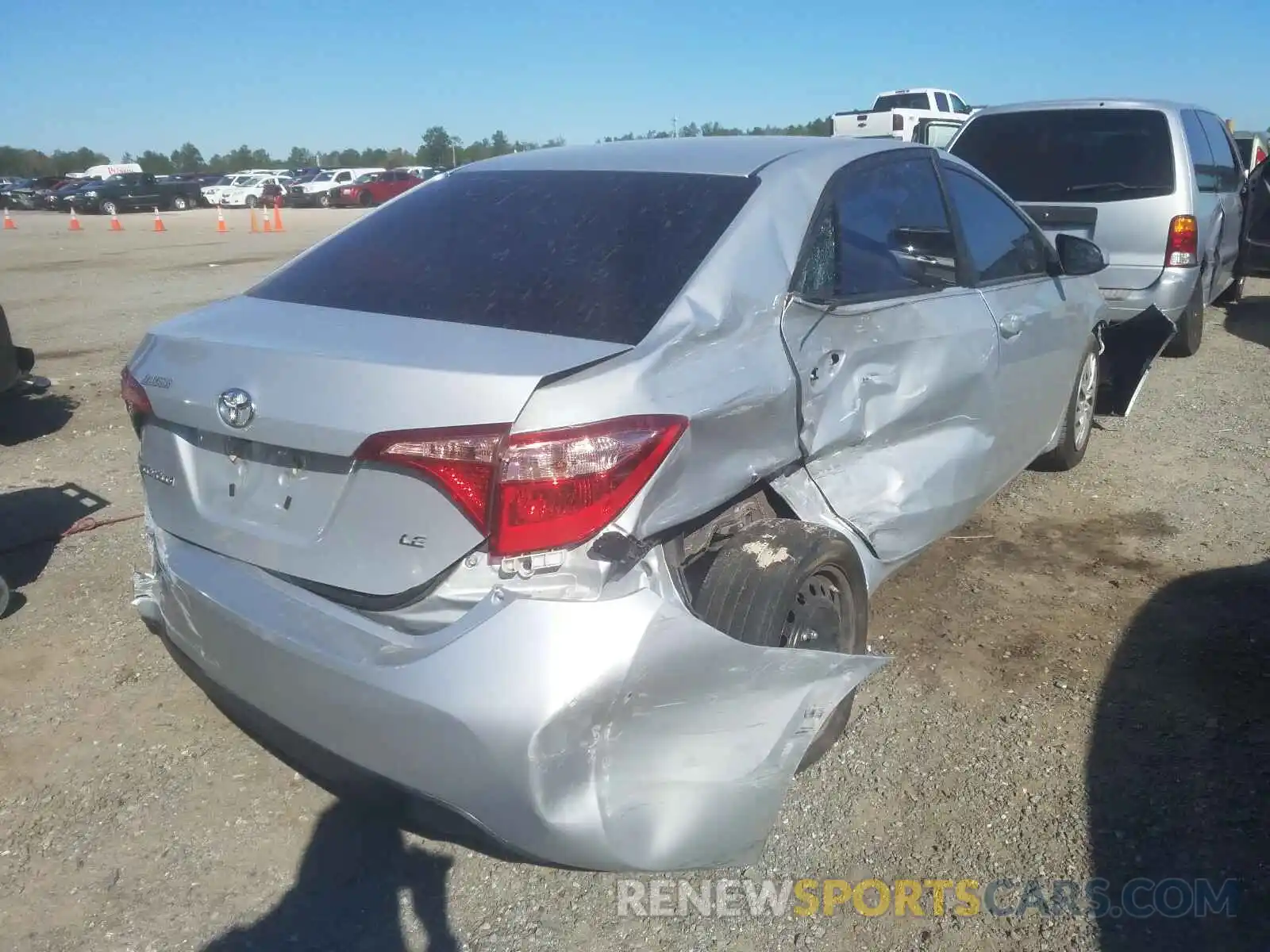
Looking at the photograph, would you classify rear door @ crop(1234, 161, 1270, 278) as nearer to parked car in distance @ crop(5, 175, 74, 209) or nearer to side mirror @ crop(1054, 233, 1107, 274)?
side mirror @ crop(1054, 233, 1107, 274)

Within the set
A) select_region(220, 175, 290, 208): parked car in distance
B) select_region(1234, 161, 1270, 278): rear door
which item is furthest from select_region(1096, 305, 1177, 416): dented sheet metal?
select_region(220, 175, 290, 208): parked car in distance

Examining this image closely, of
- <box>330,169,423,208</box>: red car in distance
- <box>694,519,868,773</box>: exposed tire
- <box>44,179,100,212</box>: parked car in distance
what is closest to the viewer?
<box>694,519,868,773</box>: exposed tire

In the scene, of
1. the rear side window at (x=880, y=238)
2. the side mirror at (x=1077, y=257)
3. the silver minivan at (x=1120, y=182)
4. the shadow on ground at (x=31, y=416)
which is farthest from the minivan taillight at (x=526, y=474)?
the silver minivan at (x=1120, y=182)

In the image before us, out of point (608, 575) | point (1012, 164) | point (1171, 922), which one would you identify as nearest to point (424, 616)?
point (608, 575)

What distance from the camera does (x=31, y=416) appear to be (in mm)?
6973

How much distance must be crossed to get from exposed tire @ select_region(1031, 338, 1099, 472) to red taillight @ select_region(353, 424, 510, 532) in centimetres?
366

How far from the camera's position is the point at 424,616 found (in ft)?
7.24

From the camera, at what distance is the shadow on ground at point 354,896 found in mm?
2439

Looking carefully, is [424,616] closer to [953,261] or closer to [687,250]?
[687,250]

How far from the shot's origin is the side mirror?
15.2 ft

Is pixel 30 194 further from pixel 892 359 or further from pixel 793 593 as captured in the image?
pixel 793 593

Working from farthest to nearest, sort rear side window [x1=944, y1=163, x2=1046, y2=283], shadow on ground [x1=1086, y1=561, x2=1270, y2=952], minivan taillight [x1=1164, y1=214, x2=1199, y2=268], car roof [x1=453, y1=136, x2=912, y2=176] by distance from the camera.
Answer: minivan taillight [x1=1164, y1=214, x2=1199, y2=268] → rear side window [x1=944, y1=163, x2=1046, y2=283] → car roof [x1=453, y1=136, x2=912, y2=176] → shadow on ground [x1=1086, y1=561, x2=1270, y2=952]

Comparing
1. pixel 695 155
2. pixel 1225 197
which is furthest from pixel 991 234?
pixel 1225 197

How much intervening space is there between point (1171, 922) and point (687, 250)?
6.42 ft
